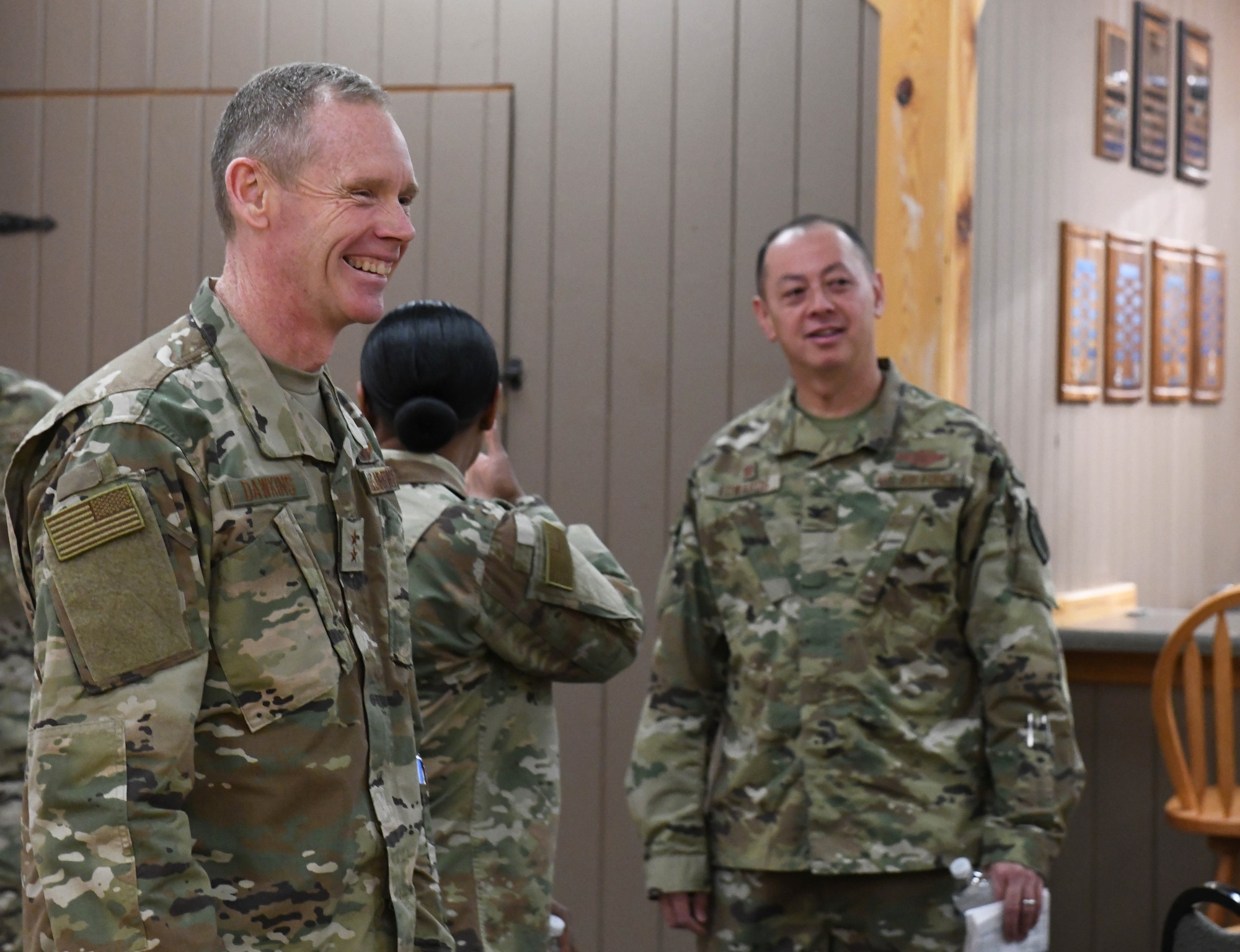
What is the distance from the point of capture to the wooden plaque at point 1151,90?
4.60 meters

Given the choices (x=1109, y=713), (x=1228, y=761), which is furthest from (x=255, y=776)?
(x=1109, y=713)

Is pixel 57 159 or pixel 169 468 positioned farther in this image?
pixel 57 159

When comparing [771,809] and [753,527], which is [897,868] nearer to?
[771,809]

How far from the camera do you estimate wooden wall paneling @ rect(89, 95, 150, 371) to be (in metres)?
4.04

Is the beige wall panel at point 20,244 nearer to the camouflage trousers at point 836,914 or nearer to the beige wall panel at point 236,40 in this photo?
the beige wall panel at point 236,40

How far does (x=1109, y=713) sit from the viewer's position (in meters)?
3.69

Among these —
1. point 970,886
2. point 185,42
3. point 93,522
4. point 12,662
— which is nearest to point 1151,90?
point 185,42

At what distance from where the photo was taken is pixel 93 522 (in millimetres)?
1301

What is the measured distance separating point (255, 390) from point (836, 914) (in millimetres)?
1518

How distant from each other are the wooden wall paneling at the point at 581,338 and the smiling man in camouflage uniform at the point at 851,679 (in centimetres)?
111

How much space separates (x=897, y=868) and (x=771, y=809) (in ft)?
0.73

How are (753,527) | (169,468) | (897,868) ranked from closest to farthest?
(169,468)
(897,868)
(753,527)

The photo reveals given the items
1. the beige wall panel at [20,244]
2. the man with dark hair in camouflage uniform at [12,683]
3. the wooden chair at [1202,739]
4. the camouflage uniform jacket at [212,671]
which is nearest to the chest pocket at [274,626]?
the camouflage uniform jacket at [212,671]

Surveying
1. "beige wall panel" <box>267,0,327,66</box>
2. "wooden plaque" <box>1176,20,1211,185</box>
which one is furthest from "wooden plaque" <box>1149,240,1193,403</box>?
"beige wall panel" <box>267,0,327,66</box>
